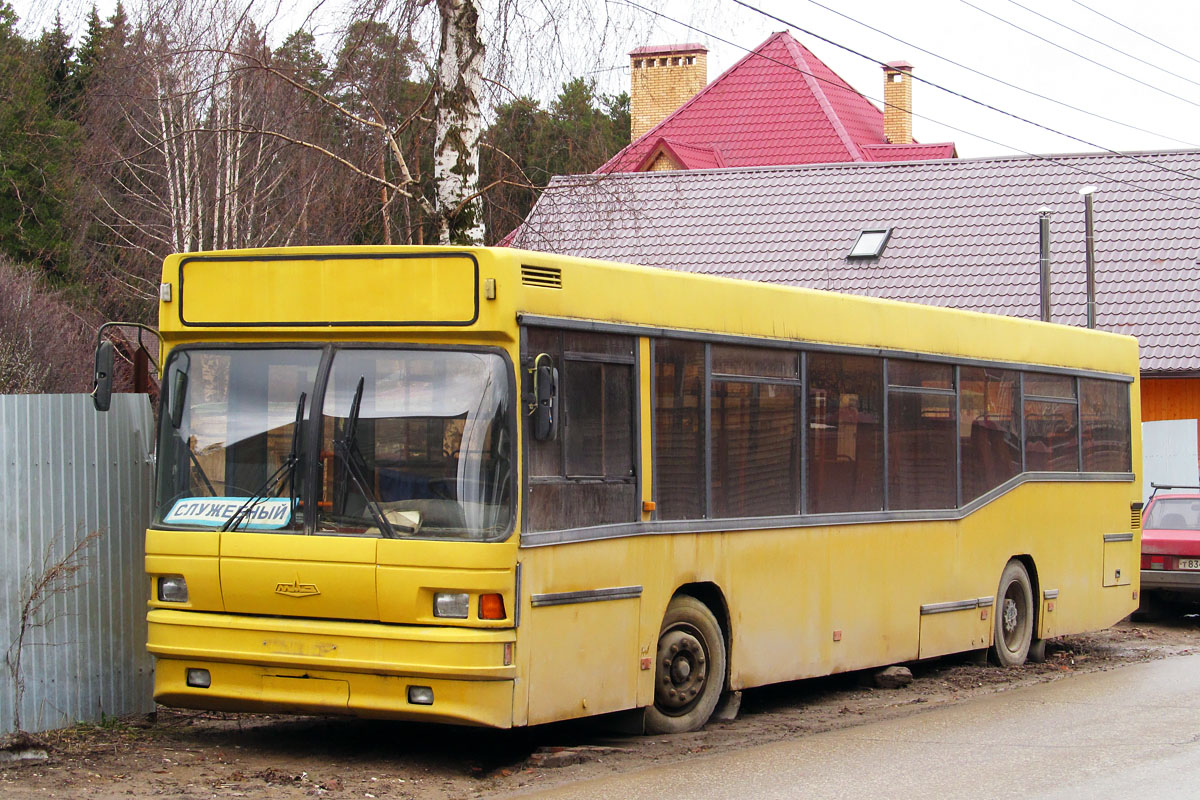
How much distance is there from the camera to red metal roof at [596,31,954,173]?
1634 inches

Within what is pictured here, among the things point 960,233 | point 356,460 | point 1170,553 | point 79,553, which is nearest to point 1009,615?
point 1170,553

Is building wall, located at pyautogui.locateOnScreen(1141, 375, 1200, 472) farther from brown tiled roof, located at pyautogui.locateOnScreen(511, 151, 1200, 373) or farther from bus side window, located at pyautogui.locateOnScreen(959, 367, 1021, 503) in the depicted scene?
bus side window, located at pyautogui.locateOnScreen(959, 367, 1021, 503)

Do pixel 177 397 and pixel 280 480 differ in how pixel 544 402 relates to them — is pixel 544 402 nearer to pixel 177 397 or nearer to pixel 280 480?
pixel 280 480

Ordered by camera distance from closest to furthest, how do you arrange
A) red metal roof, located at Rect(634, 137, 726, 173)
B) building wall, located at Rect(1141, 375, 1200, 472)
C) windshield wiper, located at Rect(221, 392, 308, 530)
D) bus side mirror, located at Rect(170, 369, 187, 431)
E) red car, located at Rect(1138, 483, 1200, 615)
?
windshield wiper, located at Rect(221, 392, 308, 530) → bus side mirror, located at Rect(170, 369, 187, 431) → red car, located at Rect(1138, 483, 1200, 615) → building wall, located at Rect(1141, 375, 1200, 472) → red metal roof, located at Rect(634, 137, 726, 173)

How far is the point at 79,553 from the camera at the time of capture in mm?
9289

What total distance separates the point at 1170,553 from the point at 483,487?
39.8 ft

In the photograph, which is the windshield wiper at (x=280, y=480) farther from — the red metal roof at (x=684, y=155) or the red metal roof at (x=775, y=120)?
the red metal roof at (x=775, y=120)

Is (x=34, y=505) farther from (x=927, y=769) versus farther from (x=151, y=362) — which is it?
(x=927, y=769)

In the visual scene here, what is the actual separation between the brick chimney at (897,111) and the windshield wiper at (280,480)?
39.5 metres

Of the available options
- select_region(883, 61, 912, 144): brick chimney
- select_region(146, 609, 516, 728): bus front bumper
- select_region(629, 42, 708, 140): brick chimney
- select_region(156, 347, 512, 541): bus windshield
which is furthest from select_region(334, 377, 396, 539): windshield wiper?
select_region(883, 61, 912, 144): brick chimney

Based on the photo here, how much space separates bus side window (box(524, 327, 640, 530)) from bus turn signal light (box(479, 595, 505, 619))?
1.49 feet

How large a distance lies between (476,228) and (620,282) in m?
4.88

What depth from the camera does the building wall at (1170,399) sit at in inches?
997

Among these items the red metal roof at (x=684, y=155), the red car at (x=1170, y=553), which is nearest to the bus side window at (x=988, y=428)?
the red car at (x=1170, y=553)
